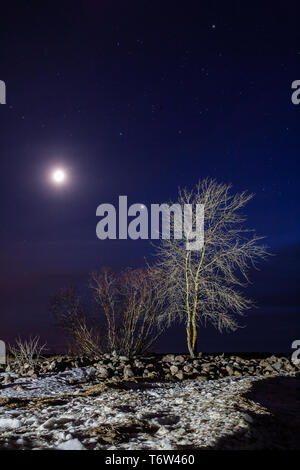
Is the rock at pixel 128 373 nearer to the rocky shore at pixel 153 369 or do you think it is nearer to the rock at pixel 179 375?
the rocky shore at pixel 153 369

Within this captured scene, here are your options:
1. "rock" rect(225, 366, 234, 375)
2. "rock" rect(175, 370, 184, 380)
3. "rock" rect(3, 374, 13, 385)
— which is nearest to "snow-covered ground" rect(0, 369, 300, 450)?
"rock" rect(3, 374, 13, 385)

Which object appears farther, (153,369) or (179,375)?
(153,369)

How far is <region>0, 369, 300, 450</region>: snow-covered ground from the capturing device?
10.9ft

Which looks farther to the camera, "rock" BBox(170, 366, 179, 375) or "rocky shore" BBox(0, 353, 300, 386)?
"rock" BBox(170, 366, 179, 375)

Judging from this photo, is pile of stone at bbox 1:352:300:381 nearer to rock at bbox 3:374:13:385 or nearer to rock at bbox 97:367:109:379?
rock at bbox 97:367:109:379

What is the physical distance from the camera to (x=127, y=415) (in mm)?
4176

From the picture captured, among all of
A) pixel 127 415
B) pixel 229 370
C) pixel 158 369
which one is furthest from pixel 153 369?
pixel 127 415

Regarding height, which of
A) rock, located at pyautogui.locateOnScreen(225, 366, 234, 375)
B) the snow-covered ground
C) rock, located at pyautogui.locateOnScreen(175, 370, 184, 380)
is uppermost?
the snow-covered ground

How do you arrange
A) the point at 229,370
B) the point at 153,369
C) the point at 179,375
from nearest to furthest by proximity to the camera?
the point at 179,375 < the point at 153,369 < the point at 229,370

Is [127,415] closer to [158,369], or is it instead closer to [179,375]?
[179,375]

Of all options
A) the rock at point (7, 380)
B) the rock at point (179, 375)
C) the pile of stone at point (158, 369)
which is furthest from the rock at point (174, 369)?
the rock at point (7, 380)

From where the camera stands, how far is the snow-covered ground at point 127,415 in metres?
3.31
